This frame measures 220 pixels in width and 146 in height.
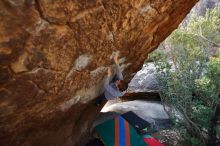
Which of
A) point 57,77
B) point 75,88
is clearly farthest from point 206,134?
point 57,77

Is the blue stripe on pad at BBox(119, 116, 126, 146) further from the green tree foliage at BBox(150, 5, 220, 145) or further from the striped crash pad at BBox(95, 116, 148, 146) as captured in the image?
the green tree foliage at BBox(150, 5, 220, 145)

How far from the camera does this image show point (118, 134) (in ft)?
13.9

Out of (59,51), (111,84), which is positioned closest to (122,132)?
(111,84)

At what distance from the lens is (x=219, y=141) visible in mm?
4578

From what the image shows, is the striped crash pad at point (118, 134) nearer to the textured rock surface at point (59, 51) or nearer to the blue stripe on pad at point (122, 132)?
the blue stripe on pad at point (122, 132)

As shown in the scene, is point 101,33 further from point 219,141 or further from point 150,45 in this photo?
point 219,141

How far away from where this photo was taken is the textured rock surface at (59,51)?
2.17 m

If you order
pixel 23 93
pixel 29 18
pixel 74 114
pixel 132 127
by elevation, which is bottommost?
pixel 132 127

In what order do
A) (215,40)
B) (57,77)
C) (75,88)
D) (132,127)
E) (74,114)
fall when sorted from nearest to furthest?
(57,77)
(75,88)
(74,114)
(132,127)
(215,40)

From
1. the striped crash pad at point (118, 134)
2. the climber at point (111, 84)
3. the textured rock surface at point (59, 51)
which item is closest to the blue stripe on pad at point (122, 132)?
the striped crash pad at point (118, 134)

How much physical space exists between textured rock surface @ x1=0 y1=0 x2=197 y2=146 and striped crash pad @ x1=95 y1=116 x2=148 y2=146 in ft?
2.04

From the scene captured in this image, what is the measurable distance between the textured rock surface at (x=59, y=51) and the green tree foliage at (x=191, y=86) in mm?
971

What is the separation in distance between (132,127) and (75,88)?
5.36ft

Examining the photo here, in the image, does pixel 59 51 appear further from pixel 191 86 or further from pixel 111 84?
pixel 191 86
